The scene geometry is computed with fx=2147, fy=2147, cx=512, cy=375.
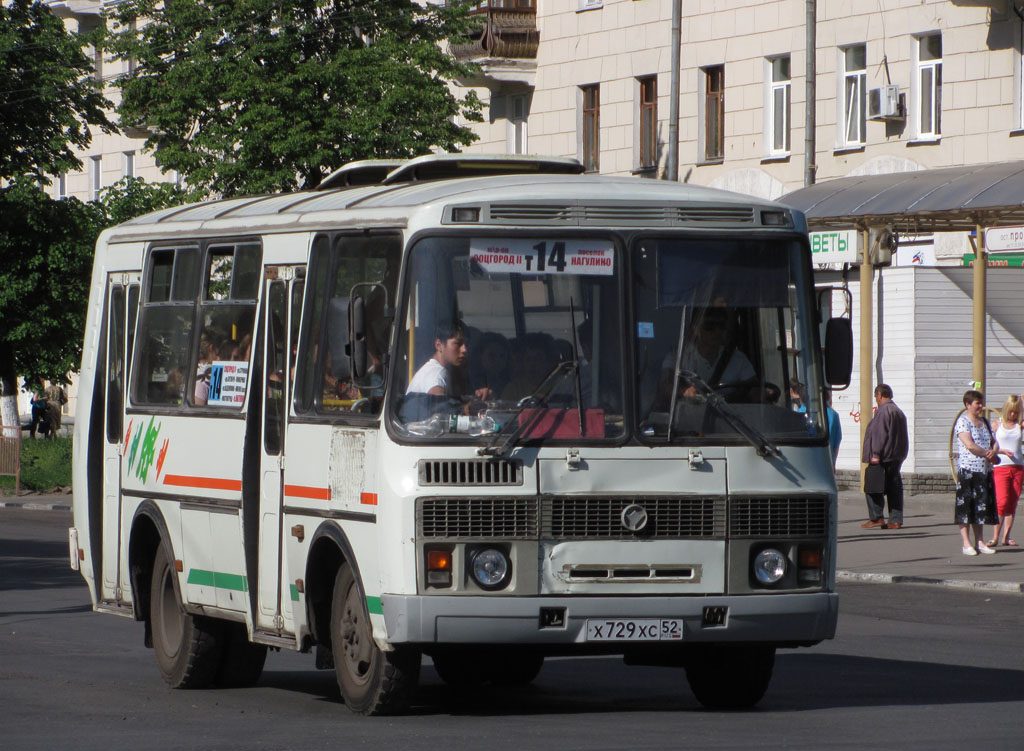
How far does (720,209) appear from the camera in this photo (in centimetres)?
1009

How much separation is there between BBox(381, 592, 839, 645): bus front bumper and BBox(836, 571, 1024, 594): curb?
30.4 ft

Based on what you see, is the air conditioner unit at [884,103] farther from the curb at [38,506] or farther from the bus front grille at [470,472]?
the bus front grille at [470,472]

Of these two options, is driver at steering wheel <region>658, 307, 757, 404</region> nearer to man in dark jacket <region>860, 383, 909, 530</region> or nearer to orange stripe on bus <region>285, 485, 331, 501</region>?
orange stripe on bus <region>285, 485, 331, 501</region>

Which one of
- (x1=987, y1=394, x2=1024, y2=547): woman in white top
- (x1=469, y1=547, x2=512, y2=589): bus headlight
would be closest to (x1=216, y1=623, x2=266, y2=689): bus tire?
(x1=469, y1=547, x2=512, y2=589): bus headlight

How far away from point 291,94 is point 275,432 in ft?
83.2

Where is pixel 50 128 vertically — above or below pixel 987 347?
above

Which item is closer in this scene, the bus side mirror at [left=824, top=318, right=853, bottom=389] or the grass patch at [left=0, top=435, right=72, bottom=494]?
the bus side mirror at [left=824, top=318, right=853, bottom=389]

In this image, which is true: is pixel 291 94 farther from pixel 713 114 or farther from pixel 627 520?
pixel 627 520

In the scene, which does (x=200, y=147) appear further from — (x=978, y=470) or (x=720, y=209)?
(x=720, y=209)

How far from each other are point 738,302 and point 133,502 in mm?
4013

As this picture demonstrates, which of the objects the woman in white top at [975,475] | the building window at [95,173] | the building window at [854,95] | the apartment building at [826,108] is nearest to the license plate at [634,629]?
the woman in white top at [975,475]

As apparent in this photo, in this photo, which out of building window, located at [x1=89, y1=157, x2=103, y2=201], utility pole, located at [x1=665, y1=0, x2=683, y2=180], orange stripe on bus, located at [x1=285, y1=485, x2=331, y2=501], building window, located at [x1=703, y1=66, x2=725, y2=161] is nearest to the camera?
orange stripe on bus, located at [x1=285, y1=485, x2=331, y2=501]

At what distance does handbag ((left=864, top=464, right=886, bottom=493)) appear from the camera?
2436 cm

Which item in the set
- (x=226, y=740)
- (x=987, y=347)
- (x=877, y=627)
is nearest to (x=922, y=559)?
(x=877, y=627)
